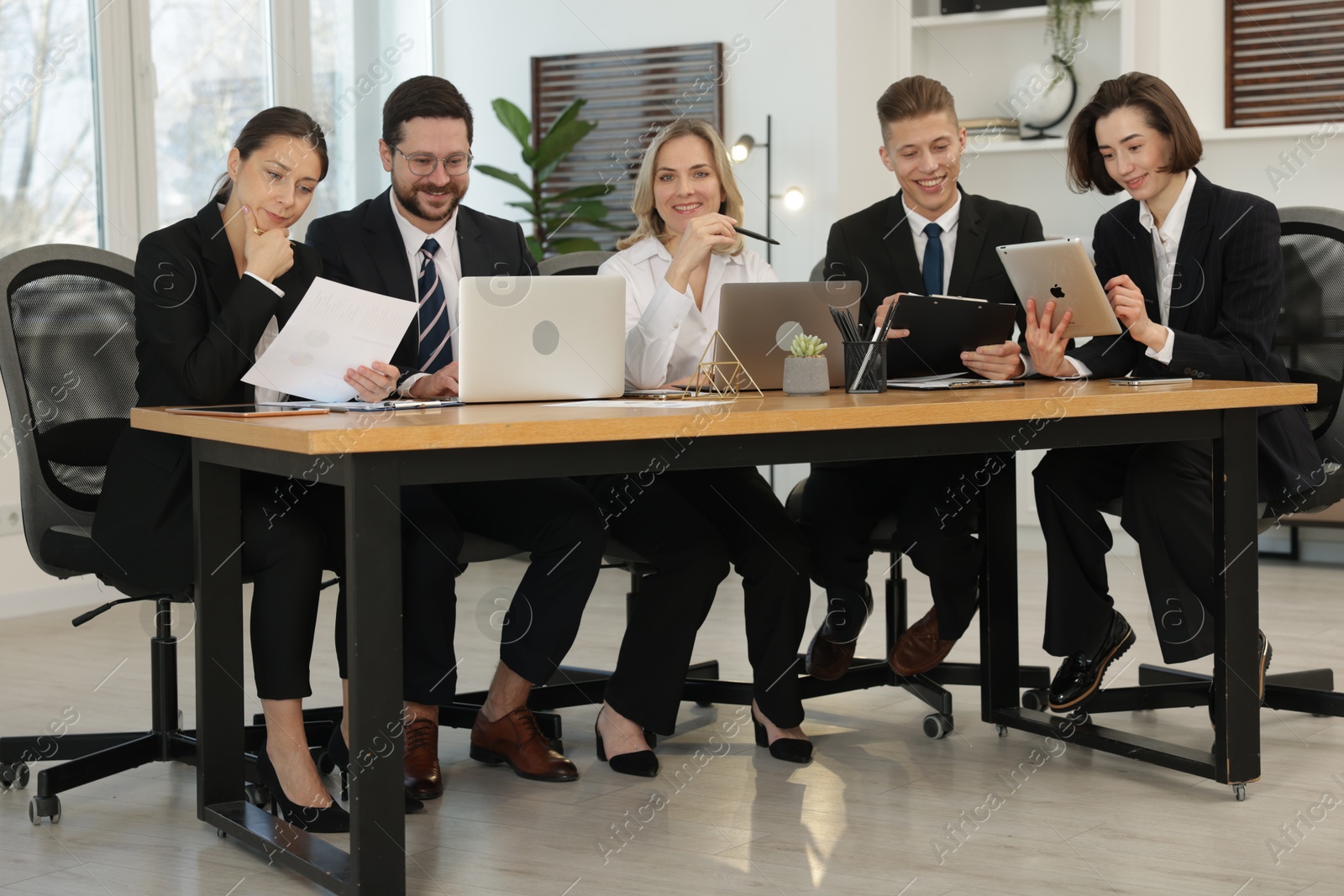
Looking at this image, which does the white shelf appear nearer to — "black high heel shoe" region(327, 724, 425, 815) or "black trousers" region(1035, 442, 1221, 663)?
"black trousers" region(1035, 442, 1221, 663)

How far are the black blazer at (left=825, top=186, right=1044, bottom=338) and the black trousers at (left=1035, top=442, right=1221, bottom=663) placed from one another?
44cm

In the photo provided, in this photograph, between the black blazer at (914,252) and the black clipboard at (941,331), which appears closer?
the black clipboard at (941,331)

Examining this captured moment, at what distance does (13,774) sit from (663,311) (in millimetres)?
1452

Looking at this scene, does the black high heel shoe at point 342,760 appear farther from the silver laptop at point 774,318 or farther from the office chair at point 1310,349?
the office chair at point 1310,349

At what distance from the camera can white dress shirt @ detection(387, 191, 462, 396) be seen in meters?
2.75

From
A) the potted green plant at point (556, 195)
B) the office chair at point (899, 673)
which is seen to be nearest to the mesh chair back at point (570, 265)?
the office chair at point (899, 673)

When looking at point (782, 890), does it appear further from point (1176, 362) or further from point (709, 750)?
point (1176, 362)

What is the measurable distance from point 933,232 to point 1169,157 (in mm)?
498

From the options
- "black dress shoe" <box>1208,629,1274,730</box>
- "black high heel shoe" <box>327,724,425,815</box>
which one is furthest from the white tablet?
"black high heel shoe" <box>327,724,425,815</box>

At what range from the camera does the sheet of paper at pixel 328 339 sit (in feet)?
6.86

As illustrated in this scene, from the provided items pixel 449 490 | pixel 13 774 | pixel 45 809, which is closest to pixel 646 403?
pixel 449 490

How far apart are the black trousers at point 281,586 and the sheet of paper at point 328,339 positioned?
20 centimetres

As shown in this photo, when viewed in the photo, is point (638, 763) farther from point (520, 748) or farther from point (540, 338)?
point (540, 338)

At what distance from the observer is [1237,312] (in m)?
2.62
